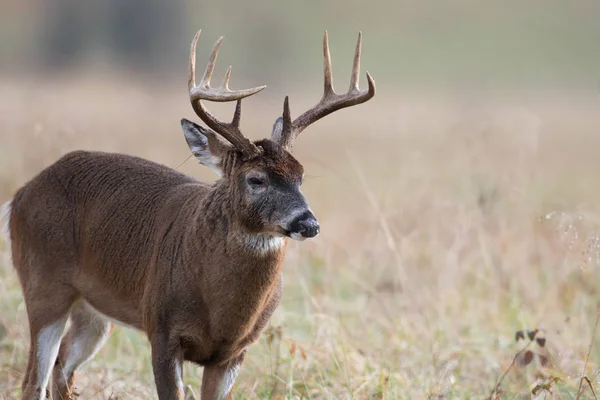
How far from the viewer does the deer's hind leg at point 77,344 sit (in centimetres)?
766

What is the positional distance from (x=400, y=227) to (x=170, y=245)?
5.29 metres


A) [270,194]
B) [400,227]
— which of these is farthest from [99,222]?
[400,227]

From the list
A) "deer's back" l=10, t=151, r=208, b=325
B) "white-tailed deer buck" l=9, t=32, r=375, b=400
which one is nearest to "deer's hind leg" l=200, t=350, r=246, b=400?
"white-tailed deer buck" l=9, t=32, r=375, b=400

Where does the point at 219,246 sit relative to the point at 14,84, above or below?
above

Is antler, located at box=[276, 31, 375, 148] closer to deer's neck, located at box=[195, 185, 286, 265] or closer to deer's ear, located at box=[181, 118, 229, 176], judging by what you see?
deer's ear, located at box=[181, 118, 229, 176]

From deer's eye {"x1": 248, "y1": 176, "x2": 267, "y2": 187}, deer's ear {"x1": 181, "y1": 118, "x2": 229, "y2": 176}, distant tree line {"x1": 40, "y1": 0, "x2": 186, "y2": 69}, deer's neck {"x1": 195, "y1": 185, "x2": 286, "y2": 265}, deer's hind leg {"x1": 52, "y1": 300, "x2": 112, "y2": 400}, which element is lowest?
distant tree line {"x1": 40, "y1": 0, "x2": 186, "y2": 69}

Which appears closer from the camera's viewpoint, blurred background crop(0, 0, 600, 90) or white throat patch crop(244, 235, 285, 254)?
white throat patch crop(244, 235, 285, 254)

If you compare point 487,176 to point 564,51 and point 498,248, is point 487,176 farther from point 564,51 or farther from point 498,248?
point 564,51

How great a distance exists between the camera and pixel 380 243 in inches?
472

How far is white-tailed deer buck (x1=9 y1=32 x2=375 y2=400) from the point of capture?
649cm

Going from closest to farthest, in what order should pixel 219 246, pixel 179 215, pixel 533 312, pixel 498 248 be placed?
pixel 219 246
pixel 179 215
pixel 533 312
pixel 498 248

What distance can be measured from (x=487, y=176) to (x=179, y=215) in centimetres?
505

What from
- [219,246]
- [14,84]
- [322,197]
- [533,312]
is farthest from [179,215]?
[14,84]

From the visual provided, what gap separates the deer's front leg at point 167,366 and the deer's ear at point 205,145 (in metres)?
1.06
